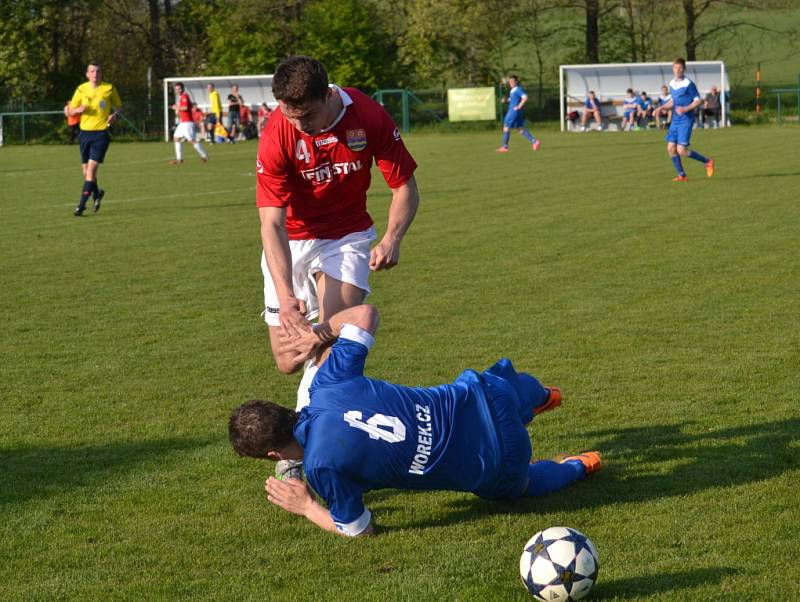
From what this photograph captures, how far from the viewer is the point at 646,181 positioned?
20.7 metres

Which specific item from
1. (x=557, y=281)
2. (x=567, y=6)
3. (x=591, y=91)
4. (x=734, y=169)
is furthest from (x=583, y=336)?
(x=567, y=6)

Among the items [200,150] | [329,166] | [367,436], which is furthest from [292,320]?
[200,150]

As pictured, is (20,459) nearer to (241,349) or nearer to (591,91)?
(241,349)

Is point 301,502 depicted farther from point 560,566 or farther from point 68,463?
point 68,463

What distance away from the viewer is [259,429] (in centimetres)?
459

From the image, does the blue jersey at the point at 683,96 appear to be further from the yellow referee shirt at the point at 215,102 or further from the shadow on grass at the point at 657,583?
the yellow referee shirt at the point at 215,102

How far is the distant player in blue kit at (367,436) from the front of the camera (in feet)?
15.0

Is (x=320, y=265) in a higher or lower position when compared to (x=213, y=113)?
lower

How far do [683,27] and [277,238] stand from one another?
52.7 meters

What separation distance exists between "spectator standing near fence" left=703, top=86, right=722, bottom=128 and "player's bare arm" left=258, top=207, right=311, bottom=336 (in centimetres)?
4022

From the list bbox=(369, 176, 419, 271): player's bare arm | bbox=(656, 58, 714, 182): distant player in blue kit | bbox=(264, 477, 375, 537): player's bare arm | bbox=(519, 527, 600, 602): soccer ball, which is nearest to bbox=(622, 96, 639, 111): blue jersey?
bbox=(656, 58, 714, 182): distant player in blue kit

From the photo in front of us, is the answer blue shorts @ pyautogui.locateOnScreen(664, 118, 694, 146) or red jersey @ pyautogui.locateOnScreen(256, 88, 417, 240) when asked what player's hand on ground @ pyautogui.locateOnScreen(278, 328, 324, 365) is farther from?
blue shorts @ pyautogui.locateOnScreen(664, 118, 694, 146)

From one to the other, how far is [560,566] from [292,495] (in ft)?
4.39

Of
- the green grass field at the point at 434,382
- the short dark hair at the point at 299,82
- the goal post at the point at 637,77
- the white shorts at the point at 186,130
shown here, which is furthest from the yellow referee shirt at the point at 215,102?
the short dark hair at the point at 299,82
